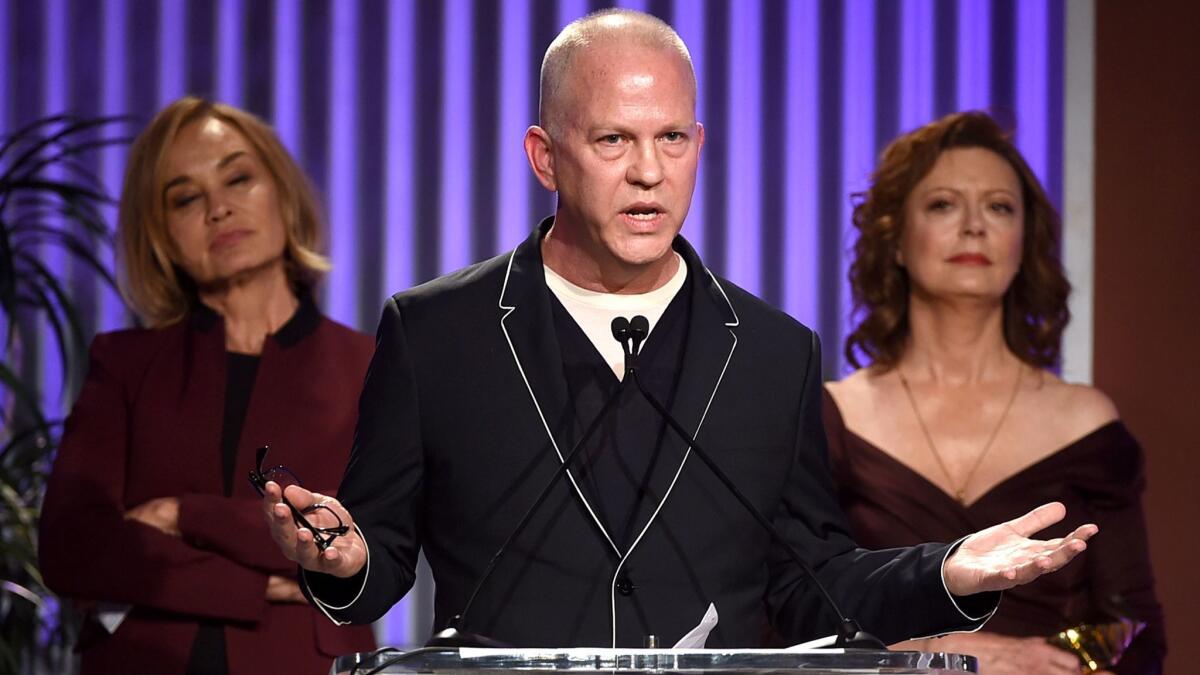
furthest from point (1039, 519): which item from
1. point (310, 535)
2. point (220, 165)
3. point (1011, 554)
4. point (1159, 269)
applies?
point (1159, 269)

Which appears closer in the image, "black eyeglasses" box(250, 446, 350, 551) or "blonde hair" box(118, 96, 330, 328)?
"black eyeglasses" box(250, 446, 350, 551)

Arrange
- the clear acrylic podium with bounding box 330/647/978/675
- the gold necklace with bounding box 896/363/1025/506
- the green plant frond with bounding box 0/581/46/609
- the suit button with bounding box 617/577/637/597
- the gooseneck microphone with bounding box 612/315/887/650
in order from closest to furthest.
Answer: the clear acrylic podium with bounding box 330/647/978/675 < the gooseneck microphone with bounding box 612/315/887/650 < the suit button with bounding box 617/577/637/597 < the gold necklace with bounding box 896/363/1025/506 < the green plant frond with bounding box 0/581/46/609

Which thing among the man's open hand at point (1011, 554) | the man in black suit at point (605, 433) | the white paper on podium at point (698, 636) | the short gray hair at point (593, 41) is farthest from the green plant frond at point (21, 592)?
the man's open hand at point (1011, 554)

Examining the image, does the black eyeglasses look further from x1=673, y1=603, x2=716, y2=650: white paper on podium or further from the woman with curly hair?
the woman with curly hair

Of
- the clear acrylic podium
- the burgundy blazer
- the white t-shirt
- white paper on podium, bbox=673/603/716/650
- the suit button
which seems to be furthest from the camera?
the burgundy blazer

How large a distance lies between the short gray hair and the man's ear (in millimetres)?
19

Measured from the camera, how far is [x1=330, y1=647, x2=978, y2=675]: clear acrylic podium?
1479 mm

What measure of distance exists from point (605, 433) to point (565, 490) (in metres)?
0.10

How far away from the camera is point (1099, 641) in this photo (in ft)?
9.44

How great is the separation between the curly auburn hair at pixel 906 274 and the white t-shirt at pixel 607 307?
113 cm

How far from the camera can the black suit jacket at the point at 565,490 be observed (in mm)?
2037

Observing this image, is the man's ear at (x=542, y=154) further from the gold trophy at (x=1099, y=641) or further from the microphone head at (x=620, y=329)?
the gold trophy at (x=1099, y=641)

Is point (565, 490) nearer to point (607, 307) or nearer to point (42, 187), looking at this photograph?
point (607, 307)

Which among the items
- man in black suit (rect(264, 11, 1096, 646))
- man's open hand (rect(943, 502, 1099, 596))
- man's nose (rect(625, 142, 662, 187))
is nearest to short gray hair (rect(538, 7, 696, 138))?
man in black suit (rect(264, 11, 1096, 646))
